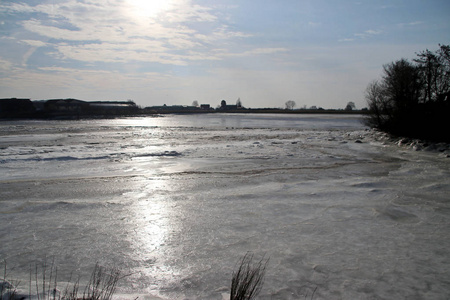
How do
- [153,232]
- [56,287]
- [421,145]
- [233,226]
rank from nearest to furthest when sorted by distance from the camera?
[56,287] < [153,232] < [233,226] < [421,145]

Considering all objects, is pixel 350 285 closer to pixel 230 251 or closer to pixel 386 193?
pixel 230 251

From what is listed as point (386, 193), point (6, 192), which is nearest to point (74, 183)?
point (6, 192)

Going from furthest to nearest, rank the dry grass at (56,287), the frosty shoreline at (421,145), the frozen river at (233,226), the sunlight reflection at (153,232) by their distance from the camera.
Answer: the frosty shoreline at (421,145) < the sunlight reflection at (153,232) < the frozen river at (233,226) < the dry grass at (56,287)

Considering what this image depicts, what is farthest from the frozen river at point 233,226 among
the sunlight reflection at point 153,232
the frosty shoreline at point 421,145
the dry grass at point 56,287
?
the frosty shoreline at point 421,145

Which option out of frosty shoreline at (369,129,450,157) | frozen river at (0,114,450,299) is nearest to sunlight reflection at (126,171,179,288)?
frozen river at (0,114,450,299)

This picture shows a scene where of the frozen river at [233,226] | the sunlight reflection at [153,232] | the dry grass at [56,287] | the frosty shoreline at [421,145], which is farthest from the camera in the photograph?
the frosty shoreline at [421,145]

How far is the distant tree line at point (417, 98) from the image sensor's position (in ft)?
57.9

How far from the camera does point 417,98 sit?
20.5 meters

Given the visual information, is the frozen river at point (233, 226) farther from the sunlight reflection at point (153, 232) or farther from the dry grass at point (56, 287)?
the dry grass at point (56, 287)

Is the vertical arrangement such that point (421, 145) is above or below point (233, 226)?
above

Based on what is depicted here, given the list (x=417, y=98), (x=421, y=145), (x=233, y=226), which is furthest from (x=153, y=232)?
(x=417, y=98)

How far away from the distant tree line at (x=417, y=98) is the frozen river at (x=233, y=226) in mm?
8578

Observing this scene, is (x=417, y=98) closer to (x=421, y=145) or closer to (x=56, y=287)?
(x=421, y=145)

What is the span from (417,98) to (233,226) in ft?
65.7
